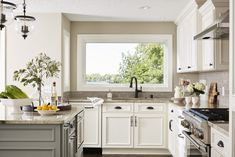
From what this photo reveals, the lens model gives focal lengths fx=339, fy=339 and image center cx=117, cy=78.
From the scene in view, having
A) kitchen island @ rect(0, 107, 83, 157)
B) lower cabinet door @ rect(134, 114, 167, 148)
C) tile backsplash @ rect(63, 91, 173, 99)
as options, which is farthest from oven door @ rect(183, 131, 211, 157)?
tile backsplash @ rect(63, 91, 173, 99)

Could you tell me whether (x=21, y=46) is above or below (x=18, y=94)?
above

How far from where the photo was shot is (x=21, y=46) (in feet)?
18.2

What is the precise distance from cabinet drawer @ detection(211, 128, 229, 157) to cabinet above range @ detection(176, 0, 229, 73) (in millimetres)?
1412

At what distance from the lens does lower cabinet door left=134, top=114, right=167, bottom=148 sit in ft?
18.3

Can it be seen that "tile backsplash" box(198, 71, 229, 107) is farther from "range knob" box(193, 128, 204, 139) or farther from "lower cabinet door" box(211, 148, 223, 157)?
"lower cabinet door" box(211, 148, 223, 157)

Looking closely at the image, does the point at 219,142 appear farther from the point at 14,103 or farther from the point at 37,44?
the point at 37,44

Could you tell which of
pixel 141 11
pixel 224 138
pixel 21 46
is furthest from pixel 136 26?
pixel 224 138

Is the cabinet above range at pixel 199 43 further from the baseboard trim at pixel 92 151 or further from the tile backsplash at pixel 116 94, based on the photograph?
the baseboard trim at pixel 92 151

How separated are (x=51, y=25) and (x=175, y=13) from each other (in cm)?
201

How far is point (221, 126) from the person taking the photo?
2.53 meters

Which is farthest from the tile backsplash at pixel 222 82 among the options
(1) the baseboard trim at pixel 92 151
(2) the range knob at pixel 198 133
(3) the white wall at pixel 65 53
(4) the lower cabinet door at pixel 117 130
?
(3) the white wall at pixel 65 53

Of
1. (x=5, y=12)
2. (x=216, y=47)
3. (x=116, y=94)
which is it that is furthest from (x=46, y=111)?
(x=116, y=94)

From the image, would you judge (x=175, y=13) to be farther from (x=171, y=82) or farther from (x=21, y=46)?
(x=21, y=46)

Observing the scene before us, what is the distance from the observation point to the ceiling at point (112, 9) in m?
4.71
